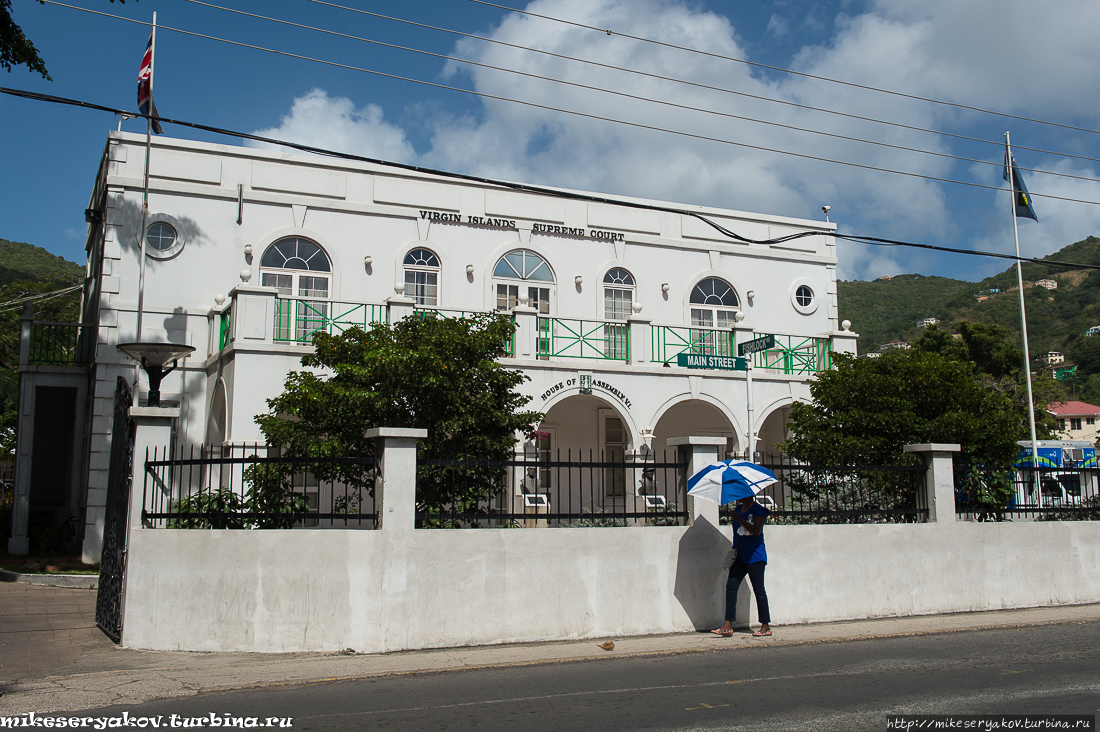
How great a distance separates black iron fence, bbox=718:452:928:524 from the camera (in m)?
10.8

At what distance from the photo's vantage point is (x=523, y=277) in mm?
19750

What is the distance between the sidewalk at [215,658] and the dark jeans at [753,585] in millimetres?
269

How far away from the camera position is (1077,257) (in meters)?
76.2

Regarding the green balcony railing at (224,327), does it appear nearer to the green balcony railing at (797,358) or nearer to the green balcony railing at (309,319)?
the green balcony railing at (309,319)

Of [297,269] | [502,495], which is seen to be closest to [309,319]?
[297,269]

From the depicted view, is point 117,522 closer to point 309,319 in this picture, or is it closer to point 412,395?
point 412,395

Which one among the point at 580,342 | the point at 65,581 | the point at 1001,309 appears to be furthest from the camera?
the point at 1001,309

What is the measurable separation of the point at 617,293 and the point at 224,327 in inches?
355

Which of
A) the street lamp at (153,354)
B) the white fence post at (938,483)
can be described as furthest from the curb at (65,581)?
the white fence post at (938,483)

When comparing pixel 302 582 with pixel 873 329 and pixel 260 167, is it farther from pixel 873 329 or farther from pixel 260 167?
pixel 873 329

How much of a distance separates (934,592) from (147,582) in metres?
9.23

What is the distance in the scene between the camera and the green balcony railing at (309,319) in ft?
48.6

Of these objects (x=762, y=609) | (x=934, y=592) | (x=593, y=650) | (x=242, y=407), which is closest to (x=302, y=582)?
(x=593, y=650)

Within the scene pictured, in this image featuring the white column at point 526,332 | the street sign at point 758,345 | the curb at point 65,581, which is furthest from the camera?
the white column at point 526,332
